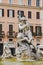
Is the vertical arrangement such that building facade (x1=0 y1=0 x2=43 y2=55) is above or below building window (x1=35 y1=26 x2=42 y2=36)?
above

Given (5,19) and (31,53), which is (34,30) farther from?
(31,53)

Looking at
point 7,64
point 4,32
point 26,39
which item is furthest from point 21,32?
point 4,32

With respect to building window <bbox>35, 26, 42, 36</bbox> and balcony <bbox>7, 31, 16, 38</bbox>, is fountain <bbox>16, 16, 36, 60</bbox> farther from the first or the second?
building window <bbox>35, 26, 42, 36</bbox>

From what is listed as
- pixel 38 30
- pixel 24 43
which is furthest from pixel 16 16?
pixel 24 43

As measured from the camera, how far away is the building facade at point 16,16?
59.4 meters

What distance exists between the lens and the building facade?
5938 cm

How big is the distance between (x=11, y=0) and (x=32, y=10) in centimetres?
427

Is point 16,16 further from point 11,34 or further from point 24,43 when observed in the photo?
point 24,43

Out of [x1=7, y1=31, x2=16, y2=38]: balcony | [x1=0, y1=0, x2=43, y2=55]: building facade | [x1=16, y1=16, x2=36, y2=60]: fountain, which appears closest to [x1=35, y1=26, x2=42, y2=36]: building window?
[x1=0, y1=0, x2=43, y2=55]: building facade

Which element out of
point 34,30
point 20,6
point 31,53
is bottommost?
point 34,30

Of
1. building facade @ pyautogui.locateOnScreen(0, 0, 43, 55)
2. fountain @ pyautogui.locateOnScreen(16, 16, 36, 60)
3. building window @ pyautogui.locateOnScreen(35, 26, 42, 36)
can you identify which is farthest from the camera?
building window @ pyautogui.locateOnScreen(35, 26, 42, 36)

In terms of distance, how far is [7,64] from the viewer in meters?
15.6

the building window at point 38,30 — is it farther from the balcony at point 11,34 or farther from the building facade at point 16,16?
the balcony at point 11,34

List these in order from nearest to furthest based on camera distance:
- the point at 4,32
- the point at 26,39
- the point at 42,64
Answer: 1. the point at 42,64
2. the point at 26,39
3. the point at 4,32
